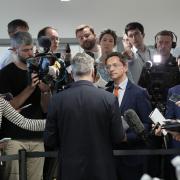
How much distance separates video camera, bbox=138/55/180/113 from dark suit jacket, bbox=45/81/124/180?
1.25 m

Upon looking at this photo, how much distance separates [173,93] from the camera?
15.4 ft

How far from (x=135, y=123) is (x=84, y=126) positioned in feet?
1.55

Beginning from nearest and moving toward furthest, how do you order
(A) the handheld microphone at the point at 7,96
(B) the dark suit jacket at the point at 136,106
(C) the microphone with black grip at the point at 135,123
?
(C) the microphone with black grip at the point at 135,123, (A) the handheld microphone at the point at 7,96, (B) the dark suit jacket at the point at 136,106

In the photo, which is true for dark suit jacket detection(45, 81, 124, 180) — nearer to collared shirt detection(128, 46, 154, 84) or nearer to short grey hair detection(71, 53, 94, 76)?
short grey hair detection(71, 53, 94, 76)

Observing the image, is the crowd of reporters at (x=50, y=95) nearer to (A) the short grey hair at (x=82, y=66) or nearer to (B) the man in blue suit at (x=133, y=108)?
(B) the man in blue suit at (x=133, y=108)

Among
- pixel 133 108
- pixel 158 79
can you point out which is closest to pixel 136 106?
pixel 133 108

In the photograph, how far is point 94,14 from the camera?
28.5 ft

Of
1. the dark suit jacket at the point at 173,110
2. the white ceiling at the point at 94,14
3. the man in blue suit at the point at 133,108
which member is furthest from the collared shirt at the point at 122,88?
the white ceiling at the point at 94,14

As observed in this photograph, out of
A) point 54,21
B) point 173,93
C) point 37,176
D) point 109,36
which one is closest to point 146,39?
point 54,21

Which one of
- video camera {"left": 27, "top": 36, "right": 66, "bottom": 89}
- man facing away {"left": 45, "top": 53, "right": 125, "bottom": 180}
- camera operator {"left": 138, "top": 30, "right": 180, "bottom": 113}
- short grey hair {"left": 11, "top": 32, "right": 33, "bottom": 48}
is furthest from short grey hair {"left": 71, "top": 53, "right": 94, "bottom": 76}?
camera operator {"left": 138, "top": 30, "right": 180, "bottom": 113}

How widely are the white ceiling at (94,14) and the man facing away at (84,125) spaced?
489 centimetres

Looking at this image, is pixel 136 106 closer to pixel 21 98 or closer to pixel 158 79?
pixel 158 79

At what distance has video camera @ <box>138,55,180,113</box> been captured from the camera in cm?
495

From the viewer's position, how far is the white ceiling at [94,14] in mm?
8570
